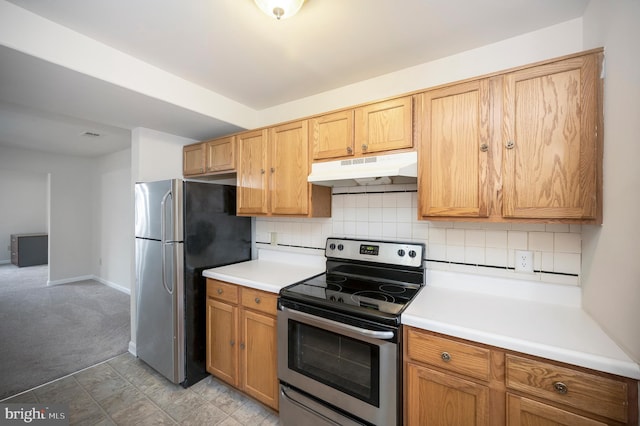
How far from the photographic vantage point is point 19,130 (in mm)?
3514

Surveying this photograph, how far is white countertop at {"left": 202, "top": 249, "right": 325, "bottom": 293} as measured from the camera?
77.5 inches

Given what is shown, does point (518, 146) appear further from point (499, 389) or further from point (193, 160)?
point (193, 160)

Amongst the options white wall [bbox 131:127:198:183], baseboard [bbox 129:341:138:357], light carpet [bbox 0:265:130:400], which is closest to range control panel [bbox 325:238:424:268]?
white wall [bbox 131:127:198:183]

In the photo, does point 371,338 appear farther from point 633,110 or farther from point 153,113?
point 153,113

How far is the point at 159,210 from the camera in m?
2.27

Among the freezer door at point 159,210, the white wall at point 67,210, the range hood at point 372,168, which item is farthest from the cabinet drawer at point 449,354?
the white wall at point 67,210

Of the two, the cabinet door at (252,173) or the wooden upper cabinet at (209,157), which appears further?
the wooden upper cabinet at (209,157)

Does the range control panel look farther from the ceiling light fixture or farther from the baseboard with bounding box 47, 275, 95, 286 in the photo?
the baseboard with bounding box 47, 275, 95, 286

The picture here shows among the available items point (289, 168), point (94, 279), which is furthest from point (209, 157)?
point (94, 279)

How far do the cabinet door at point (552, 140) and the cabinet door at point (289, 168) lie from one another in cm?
131

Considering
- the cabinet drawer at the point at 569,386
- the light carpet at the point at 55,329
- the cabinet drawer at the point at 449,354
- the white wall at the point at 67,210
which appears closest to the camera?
the cabinet drawer at the point at 569,386

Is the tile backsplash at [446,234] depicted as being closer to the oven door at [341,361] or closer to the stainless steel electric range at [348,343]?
the stainless steel electric range at [348,343]

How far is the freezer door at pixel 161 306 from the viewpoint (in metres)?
2.18

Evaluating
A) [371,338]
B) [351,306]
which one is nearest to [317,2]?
[351,306]
